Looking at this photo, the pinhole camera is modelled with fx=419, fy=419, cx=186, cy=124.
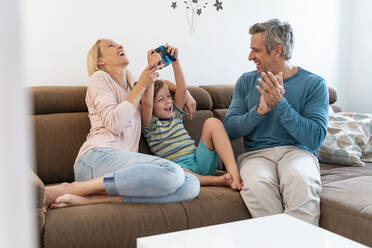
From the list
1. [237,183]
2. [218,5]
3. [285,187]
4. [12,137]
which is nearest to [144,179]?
[237,183]

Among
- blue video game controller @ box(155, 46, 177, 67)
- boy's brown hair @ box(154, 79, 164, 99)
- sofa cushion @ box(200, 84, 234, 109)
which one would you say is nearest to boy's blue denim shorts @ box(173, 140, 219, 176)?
boy's brown hair @ box(154, 79, 164, 99)

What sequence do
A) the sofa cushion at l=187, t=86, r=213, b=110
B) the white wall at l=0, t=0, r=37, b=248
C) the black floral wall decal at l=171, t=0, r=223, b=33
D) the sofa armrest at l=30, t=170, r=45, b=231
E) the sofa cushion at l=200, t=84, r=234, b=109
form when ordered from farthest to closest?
1. the black floral wall decal at l=171, t=0, r=223, b=33
2. the sofa cushion at l=200, t=84, r=234, b=109
3. the sofa cushion at l=187, t=86, r=213, b=110
4. the sofa armrest at l=30, t=170, r=45, b=231
5. the white wall at l=0, t=0, r=37, b=248

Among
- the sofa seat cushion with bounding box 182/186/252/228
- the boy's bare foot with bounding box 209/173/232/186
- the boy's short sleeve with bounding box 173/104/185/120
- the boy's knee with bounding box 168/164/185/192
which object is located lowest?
the sofa seat cushion with bounding box 182/186/252/228

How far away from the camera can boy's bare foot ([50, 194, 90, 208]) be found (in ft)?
4.76

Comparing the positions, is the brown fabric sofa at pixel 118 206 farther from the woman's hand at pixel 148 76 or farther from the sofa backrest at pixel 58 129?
the woman's hand at pixel 148 76

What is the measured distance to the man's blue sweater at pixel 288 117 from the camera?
1782 millimetres

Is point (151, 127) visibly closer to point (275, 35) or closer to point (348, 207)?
point (275, 35)

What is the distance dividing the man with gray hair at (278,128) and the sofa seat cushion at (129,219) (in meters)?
0.12

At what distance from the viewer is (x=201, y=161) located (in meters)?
1.91

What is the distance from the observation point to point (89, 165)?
1707 millimetres

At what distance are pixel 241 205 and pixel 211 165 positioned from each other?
0.32 m

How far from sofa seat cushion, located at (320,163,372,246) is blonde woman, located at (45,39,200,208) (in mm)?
505

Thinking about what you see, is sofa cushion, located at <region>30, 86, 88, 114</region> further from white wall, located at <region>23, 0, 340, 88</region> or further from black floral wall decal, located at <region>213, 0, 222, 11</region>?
black floral wall decal, located at <region>213, 0, 222, 11</region>

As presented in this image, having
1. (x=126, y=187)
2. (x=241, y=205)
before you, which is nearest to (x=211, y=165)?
(x=241, y=205)
